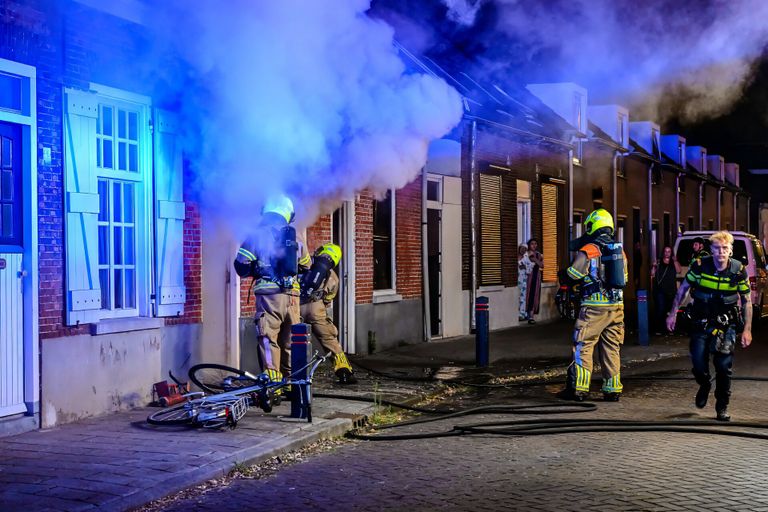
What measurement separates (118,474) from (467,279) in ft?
38.6

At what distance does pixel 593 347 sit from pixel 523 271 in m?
10.4

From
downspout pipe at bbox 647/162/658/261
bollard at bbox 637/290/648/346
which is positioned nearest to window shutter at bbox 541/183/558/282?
bollard at bbox 637/290/648/346

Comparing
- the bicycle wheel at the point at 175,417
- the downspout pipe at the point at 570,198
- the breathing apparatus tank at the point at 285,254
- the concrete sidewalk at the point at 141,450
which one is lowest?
the concrete sidewalk at the point at 141,450

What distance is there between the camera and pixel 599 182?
25.9 metres

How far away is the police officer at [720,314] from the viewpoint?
343 inches

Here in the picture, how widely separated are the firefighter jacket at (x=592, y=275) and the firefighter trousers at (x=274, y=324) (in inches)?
113

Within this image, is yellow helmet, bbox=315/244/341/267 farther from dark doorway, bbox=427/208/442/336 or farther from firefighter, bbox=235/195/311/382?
dark doorway, bbox=427/208/442/336

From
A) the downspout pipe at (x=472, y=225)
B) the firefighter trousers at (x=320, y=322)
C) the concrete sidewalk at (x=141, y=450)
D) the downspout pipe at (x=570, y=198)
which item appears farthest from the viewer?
the downspout pipe at (x=570, y=198)

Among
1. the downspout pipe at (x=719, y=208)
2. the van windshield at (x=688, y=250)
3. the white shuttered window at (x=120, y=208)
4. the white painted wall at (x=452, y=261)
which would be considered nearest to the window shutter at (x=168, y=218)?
the white shuttered window at (x=120, y=208)

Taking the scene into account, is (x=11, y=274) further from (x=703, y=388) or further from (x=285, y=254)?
(x=703, y=388)

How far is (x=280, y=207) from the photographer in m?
9.27

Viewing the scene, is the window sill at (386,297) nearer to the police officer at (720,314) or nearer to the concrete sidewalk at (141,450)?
the concrete sidewalk at (141,450)

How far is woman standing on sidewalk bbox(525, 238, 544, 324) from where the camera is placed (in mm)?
20078

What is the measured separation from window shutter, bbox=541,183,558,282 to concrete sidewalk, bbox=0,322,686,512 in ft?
34.9
